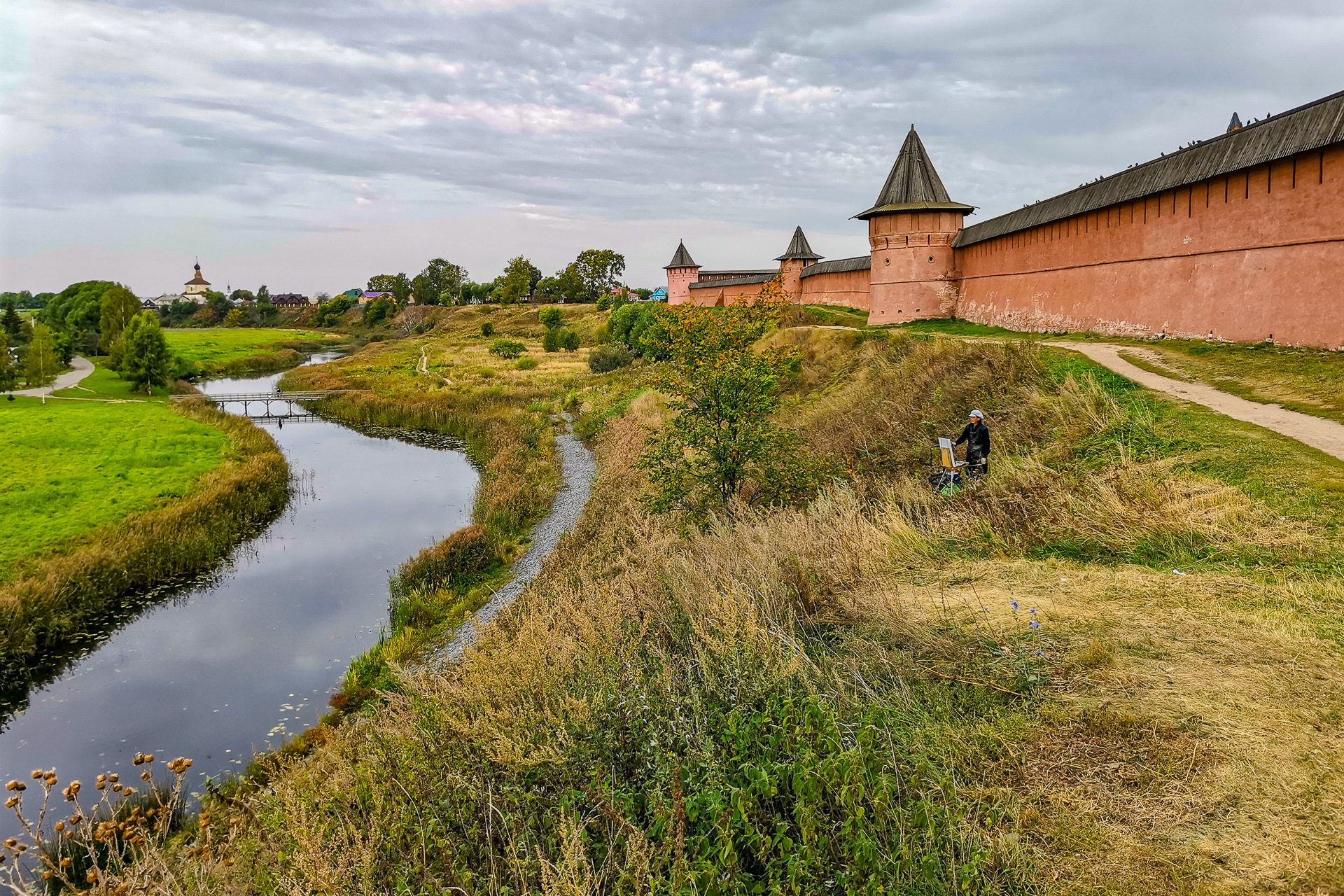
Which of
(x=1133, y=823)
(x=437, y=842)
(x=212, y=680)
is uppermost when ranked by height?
(x=1133, y=823)

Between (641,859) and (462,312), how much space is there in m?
89.1

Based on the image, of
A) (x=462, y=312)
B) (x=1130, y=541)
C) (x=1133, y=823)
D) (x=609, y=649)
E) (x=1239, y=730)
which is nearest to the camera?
(x=1133, y=823)

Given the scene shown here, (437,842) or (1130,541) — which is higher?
(1130,541)

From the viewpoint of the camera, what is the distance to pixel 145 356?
1423 inches

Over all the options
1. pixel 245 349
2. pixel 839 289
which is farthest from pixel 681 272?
pixel 245 349

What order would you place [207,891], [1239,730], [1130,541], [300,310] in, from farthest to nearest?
[300,310]
[1130,541]
[207,891]
[1239,730]

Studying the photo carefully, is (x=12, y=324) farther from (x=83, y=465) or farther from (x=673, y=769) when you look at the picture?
(x=673, y=769)

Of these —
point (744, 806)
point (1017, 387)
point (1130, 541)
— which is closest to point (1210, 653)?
point (1130, 541)

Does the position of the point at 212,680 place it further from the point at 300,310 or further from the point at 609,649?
the point at 300,310

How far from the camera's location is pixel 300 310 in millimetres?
109625

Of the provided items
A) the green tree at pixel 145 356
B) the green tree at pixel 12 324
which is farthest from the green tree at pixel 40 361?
the green tree at pixel 12 324

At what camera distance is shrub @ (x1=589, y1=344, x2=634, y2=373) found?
3944 centimetres

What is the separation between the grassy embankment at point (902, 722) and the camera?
293 centimetres

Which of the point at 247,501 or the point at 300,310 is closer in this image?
the point at 247,501
